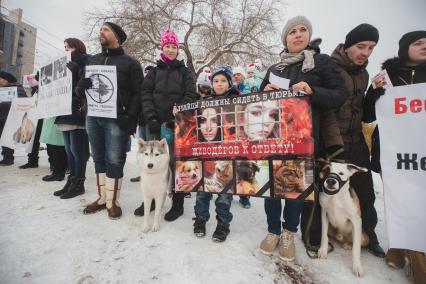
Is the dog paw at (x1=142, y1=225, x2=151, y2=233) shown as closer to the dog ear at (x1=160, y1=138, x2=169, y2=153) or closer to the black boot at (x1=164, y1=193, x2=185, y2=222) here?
the black boot at (x1=164, y1=193, x2=185, y2=222)

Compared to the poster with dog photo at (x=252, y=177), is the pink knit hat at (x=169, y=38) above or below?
above

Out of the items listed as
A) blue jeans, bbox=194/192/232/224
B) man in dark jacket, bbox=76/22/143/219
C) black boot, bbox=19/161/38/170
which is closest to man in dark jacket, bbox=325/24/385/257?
blue jeans, bbox=194/192/232/224

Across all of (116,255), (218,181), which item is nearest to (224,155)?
(218,181)

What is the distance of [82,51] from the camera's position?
3793 millimetres

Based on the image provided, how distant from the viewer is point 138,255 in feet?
7.69

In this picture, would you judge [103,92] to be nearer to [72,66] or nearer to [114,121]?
[114,121]

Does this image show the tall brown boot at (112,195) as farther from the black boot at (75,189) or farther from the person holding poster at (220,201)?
the person holding poster at (220,201)

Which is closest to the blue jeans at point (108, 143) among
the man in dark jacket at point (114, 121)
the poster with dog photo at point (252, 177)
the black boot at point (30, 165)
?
the man in dark jacket at point (114, 121)

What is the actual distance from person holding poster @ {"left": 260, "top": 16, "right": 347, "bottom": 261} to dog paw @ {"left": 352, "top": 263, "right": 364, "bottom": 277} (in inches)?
22.3

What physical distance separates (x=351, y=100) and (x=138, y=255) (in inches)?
114

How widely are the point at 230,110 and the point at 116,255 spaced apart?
6.31 ft

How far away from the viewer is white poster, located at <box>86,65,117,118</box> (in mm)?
3107

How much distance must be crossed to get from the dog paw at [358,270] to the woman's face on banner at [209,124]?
6.33 ft

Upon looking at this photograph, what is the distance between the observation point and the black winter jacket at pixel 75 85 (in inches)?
142
